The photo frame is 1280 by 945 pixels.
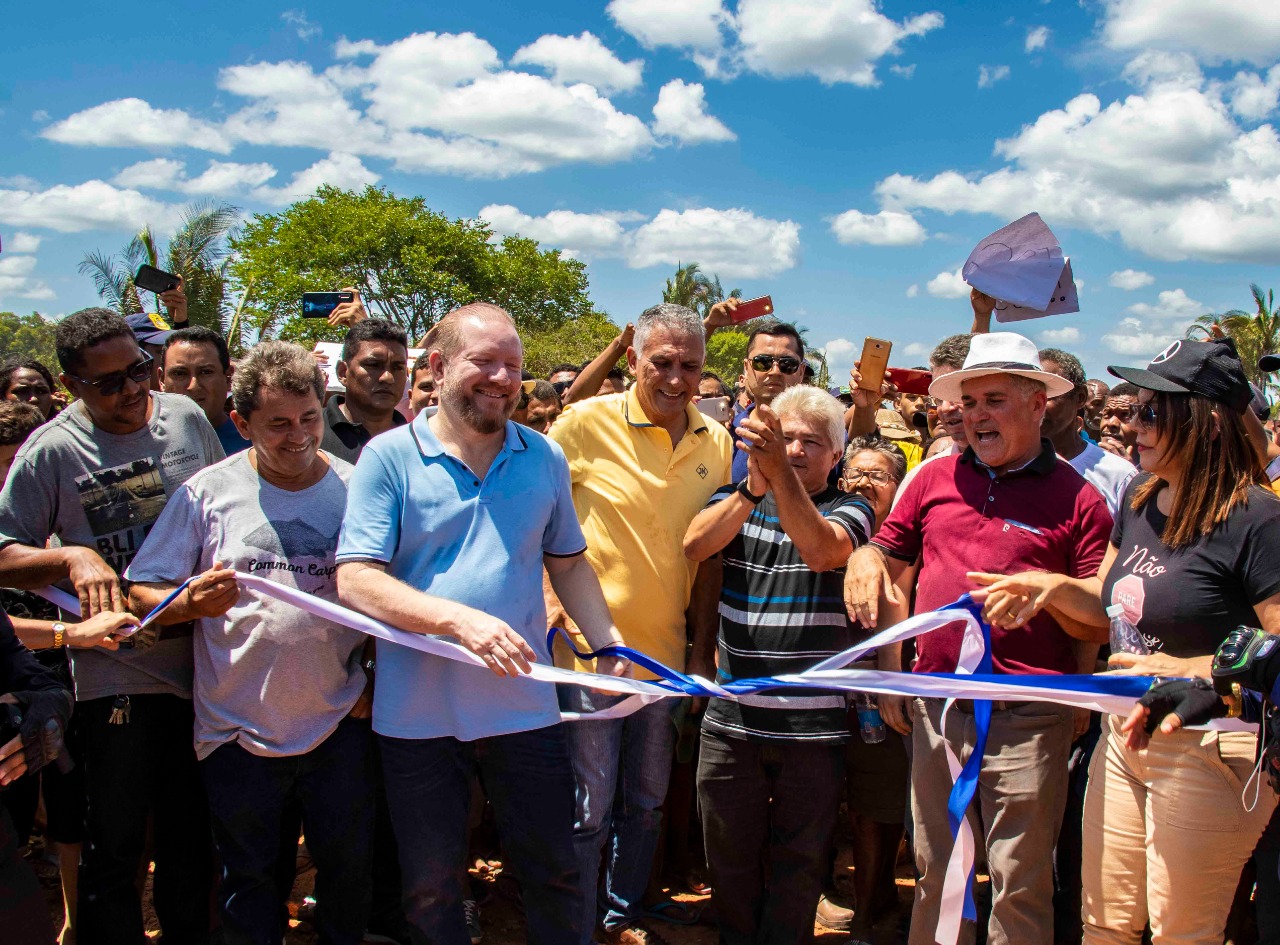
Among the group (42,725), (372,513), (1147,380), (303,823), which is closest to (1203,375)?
(1147,380)

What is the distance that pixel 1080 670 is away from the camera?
336 cm

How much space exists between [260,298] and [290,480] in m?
38.4

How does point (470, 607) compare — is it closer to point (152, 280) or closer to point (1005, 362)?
point (1005, 362)

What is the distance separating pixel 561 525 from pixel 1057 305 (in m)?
3.37

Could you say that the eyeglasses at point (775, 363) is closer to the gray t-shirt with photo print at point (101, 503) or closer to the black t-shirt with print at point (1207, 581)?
the black t-shirt with print at point (1207, 581)

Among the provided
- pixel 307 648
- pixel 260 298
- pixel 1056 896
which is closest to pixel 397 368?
pixel 307 648

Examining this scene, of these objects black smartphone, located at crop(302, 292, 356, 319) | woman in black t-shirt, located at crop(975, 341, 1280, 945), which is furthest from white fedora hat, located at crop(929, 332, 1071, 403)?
black smartphone, located at crop(302, 292, 356, 319)

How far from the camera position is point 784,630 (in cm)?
361

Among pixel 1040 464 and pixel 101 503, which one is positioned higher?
pixel 1040 464

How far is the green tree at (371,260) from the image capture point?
38188 millimetres

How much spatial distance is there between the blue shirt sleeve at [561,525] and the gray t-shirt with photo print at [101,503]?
140 centimetres

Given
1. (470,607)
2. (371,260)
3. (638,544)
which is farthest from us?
(371,260)

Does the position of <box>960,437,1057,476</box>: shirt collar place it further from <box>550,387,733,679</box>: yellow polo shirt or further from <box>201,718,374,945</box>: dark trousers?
<box>201,718,374,945</box>: dark trousers

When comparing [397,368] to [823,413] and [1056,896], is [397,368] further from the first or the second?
[1056,896]
